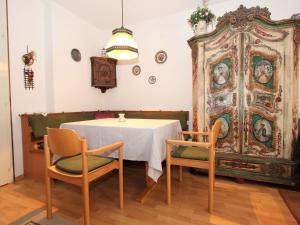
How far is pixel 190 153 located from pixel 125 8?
309 centimetres

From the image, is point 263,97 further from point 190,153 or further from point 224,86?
point 190,153

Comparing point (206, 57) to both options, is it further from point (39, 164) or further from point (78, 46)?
point (39, 164)

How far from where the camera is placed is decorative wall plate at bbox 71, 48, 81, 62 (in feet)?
12.9

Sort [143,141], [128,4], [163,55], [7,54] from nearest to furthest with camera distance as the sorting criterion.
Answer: [143,141], [7,54], [128,4], [163,55]

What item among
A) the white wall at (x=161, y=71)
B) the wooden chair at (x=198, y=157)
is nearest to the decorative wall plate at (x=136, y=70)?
the white wall at (x=161, y=71)

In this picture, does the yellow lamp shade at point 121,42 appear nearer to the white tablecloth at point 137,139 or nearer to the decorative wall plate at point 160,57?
the white tablecloth at point 137,139

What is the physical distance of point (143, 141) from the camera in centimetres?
212

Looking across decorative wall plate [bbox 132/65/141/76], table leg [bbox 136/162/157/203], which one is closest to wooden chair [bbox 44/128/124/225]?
table leg [bbox 136/162/157/203]

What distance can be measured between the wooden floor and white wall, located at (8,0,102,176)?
98 cm

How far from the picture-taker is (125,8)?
371 cm

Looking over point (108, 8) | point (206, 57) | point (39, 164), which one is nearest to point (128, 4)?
point (108, 8)

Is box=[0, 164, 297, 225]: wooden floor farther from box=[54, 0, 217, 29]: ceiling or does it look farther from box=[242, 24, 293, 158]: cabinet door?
box=[54, 0, 217, 29]: ceiling

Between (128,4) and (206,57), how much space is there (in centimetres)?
186

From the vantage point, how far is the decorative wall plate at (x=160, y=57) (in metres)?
4.02
